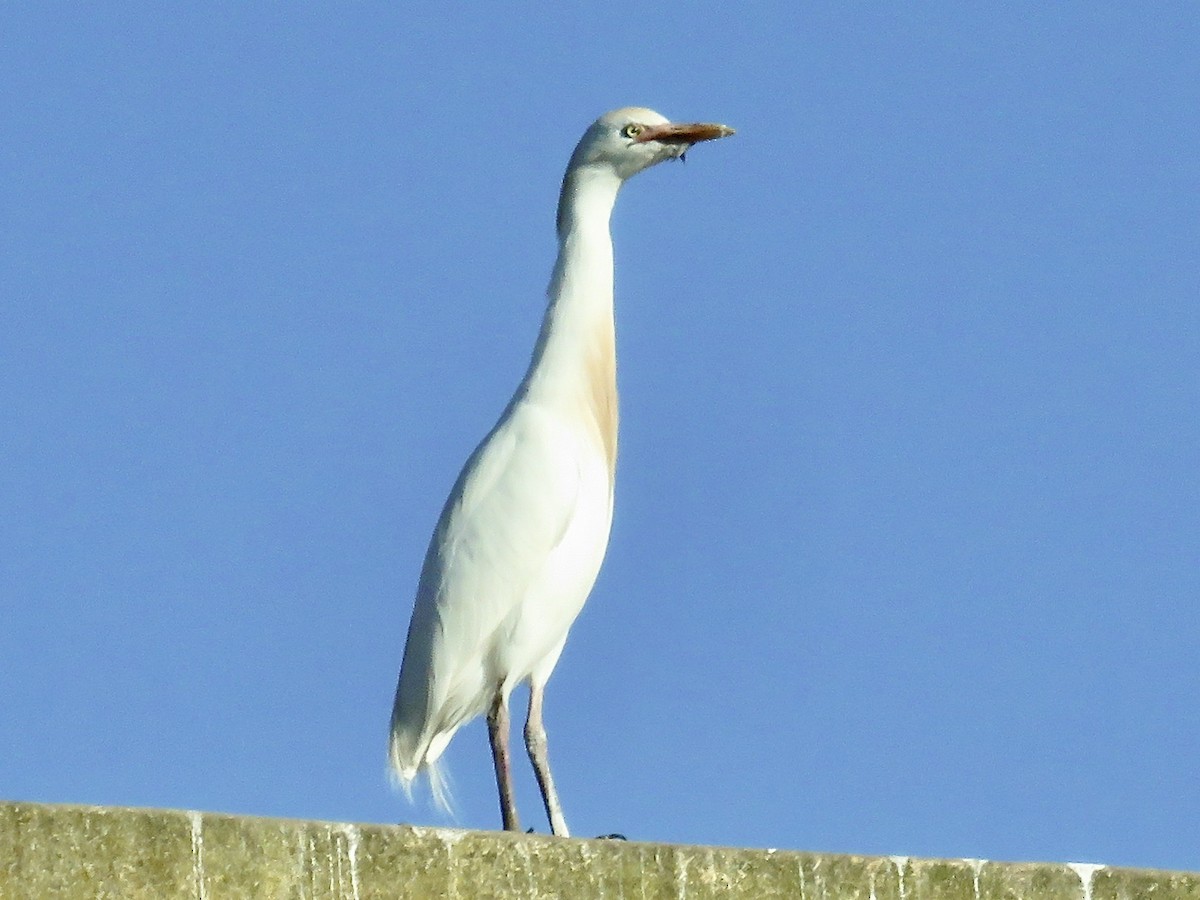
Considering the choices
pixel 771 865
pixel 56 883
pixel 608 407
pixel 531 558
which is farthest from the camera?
pixel 608 407

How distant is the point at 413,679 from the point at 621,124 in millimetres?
2513

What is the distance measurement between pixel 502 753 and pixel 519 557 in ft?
2.44

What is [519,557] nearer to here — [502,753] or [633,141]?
[502,753]

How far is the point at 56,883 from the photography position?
483 cm

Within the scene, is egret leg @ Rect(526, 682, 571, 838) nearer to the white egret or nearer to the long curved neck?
the white egret

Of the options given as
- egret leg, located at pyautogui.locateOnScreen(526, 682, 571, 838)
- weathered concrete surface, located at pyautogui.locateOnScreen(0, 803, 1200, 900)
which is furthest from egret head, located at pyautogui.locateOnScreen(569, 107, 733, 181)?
weathered concrete surface, located at pyautogui.locateOnScreen(0, 803, 1200, 900)

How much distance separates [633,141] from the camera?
882 centimetres

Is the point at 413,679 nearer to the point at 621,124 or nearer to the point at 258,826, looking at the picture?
the point at 621,124

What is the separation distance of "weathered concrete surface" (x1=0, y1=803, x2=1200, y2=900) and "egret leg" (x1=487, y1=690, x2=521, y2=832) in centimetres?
254

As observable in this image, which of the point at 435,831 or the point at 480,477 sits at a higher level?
the point at 480,477

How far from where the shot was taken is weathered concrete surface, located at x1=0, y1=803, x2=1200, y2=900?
15.9 feet

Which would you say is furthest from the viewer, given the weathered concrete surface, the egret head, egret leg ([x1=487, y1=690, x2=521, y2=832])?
the egret head

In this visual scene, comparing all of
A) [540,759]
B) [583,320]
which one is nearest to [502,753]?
[540,759]

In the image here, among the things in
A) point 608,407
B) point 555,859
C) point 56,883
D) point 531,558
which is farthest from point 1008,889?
point 608,407
